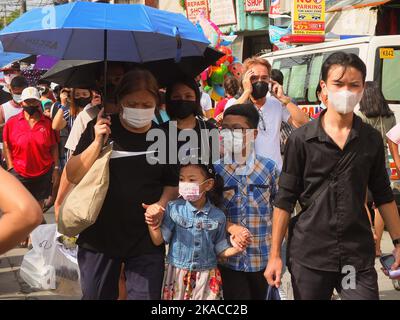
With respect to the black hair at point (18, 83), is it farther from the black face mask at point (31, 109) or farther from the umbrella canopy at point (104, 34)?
the umbrella canopy at point (104, 34)

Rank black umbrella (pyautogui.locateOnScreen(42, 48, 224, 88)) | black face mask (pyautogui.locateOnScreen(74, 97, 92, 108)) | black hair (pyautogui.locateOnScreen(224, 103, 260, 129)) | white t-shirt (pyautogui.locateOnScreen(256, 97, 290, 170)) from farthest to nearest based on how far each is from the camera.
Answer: black face mask (pyautogui.locateOnScreen(74, 97, 92, 108))
white t-shirt (pyautogui.locateOnScreen(256, 97, 290, 170))
black umbrella (pyautogui.locateOnScreen(42, 48, 224, 88))
black hair (pyautogui.locateOnScreen(224, 103, 260, 129))

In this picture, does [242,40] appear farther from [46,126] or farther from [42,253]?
[42,253]

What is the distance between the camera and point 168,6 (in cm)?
2717

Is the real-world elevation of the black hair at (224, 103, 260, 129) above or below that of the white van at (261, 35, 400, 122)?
above

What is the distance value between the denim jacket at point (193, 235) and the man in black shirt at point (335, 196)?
0.39 metres

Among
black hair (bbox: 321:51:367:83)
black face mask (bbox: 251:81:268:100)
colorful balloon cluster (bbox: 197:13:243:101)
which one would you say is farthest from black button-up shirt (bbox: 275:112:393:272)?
colorful balloon cluster (bbox: 197:13:243:101)

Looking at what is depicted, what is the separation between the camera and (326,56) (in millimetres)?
9992

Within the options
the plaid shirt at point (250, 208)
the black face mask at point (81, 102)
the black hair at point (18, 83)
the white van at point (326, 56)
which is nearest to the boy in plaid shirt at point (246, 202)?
the plaid shirt at point (250, 208)

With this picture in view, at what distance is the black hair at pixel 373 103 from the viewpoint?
6.81 meters

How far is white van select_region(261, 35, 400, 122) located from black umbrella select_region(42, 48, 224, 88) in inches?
178

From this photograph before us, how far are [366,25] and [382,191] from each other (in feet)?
41.1

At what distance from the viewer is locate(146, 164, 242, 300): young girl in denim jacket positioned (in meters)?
3.50

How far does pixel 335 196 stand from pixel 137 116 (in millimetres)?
1175
